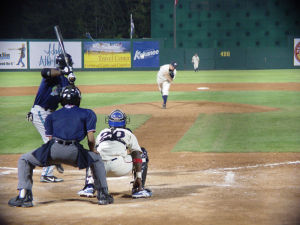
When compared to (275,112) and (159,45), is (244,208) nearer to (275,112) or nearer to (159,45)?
(275,112)

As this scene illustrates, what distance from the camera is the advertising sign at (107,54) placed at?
41.5m

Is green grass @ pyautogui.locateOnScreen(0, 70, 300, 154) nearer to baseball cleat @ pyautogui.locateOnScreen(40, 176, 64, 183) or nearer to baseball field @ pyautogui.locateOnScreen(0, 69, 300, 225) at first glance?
baseball field @ pyautogui.locateOnScreen(0, 69, 300, 225)

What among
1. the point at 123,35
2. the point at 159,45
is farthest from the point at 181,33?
the point at 123,35

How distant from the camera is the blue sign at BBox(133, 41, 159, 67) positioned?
41.6 m

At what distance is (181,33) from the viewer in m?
40.8

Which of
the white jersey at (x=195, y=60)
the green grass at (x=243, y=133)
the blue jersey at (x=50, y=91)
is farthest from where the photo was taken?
the white jersey at (x=195, y=60)

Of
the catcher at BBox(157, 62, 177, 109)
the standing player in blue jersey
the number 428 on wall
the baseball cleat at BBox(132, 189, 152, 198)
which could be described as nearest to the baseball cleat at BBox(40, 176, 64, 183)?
the standing player in blue jersey

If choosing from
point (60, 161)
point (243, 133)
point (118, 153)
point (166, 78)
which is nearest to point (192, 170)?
point (118, 153)

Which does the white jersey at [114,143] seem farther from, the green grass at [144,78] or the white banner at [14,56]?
the white banner at [14,56]

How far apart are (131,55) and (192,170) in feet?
113

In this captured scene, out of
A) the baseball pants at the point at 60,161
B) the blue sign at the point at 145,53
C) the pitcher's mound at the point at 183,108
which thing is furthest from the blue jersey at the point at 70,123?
the blue sign at the point at 145,53

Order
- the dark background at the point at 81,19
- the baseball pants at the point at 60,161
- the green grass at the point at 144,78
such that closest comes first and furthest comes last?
1. the baseball pants at the point at 60,161
2. the green grass at the point at 144,78
3. the dark background at the point at 81,19

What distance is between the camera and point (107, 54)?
1642 inches

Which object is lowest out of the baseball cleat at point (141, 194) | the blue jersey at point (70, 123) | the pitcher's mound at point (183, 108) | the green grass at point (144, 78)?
the baseball cleat at point (141, 194)
